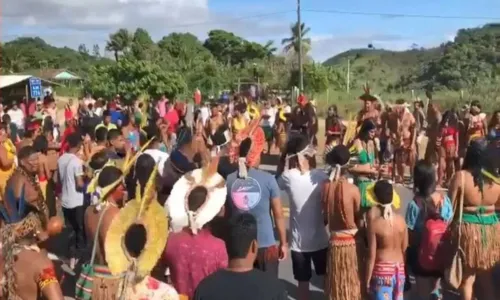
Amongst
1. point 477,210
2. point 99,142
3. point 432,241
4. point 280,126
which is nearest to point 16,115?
point 280,126

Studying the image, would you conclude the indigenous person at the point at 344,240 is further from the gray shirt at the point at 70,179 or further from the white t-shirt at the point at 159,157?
the gray shirt at the point at 70,179

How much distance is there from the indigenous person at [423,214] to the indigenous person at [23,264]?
124 inches

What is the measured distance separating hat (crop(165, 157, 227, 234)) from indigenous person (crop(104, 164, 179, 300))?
24.1 inches

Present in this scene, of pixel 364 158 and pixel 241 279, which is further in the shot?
pixel 364 158

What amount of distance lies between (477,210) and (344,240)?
46.6 inches

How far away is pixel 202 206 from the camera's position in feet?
A: 14.7

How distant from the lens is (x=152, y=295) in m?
3.73

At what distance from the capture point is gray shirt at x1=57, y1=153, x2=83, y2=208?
25.6 feet

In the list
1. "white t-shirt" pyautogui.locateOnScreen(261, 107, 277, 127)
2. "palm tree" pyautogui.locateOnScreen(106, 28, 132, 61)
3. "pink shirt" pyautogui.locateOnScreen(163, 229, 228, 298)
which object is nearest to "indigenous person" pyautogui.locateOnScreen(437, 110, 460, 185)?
"white t-shirt" pyautogui.locateOnScreen(261, 107, 277, 127)

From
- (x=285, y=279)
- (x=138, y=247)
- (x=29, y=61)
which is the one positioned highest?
(x=29, y=61)

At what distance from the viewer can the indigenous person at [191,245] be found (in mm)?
4293

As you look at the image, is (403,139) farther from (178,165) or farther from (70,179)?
(178,165)

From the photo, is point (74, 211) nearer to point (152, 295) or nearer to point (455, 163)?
point (152, 295)

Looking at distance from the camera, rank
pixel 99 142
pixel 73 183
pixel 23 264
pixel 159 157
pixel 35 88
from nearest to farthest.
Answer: pixel 23 264 < pixel 159 157 < pixel 73 183 < pixel 99 142 < pixel 35 88
